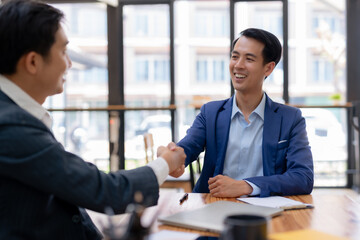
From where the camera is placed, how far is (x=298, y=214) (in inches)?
47.0

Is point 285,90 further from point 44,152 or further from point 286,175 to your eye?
point 44,152

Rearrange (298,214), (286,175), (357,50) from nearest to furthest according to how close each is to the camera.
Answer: (298,214) < (286,175) < (357,50)

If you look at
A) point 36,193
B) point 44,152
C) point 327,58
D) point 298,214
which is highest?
point 327,58

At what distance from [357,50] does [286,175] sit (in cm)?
400

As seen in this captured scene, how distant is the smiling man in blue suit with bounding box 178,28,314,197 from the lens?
5.58 ft

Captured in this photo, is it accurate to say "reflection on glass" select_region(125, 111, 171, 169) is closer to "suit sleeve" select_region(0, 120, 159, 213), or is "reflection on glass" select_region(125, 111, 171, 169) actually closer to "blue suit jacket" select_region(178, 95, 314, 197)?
"blue suit jacket" select_region(178, 95, 314, 197)

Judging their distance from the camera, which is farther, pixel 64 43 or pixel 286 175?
pixel 286 175

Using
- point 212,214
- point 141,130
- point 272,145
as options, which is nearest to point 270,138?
point 272,145

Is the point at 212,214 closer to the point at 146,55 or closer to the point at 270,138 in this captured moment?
the point at 270,138

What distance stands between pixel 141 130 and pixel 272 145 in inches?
137

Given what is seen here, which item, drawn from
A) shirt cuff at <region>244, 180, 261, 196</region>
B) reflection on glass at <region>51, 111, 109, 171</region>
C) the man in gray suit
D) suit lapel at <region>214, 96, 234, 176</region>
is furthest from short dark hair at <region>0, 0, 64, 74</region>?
reflection on glass at <region>51, 111, 109, 171</region>

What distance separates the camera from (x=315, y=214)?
1204mm

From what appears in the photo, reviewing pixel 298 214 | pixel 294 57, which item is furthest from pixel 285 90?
pixel 298 214

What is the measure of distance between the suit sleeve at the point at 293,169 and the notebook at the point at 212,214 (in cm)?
27
